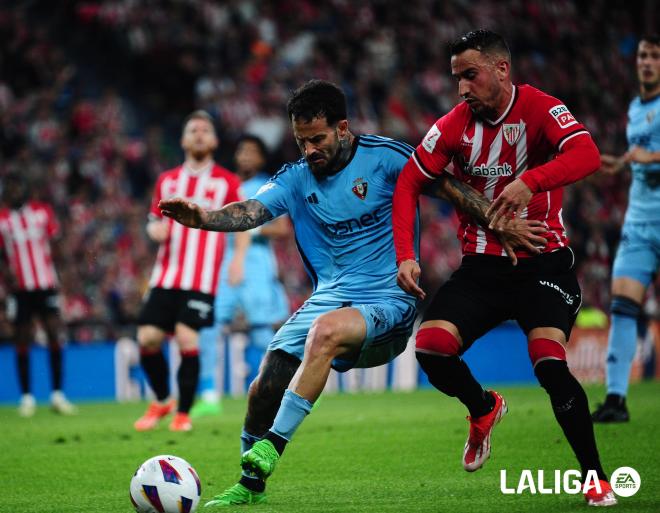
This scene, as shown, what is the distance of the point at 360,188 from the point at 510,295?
3.19 ft

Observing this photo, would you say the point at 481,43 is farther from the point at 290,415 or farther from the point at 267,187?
the point at 290,415

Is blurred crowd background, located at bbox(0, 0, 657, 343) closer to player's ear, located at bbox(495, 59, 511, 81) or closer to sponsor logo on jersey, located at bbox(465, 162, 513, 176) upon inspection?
sponsor logo on jersey, located at bbox(465, 162, 513, 176)

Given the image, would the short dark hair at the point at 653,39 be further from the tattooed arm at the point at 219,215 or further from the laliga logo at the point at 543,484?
the tattooed arm at the point at 219,215

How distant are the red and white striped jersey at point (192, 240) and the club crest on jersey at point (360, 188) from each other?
408 cm

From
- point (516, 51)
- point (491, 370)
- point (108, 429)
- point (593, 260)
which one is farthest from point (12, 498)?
point (516, 51)

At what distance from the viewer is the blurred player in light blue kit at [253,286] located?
12258 mm

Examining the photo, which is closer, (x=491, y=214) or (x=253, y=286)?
(x=491, y=214)

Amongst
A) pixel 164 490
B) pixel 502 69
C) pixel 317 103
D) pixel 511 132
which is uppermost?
pixel 502 69

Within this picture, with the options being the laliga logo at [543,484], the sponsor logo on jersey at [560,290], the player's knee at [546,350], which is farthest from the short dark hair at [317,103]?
the laliga logo at [543,484]

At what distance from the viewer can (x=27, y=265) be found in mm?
12477

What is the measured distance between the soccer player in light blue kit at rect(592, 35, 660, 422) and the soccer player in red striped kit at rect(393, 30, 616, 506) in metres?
3.03

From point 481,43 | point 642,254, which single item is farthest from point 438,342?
point 642,254

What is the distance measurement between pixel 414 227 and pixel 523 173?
0.74 meters

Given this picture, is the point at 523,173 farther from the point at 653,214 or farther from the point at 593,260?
the point at 593,260
